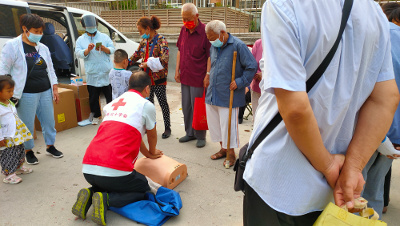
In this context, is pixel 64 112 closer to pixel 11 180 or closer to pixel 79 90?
pixel 79 90

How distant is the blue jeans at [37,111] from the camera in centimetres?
344

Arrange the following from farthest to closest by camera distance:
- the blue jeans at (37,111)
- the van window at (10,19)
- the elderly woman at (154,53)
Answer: the van window at (10,19), the elderly woman at (154,53), the blue jeans at (37,111)

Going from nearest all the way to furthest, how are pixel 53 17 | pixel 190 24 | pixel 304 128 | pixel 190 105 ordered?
pixel 304 128 < pixel 190 24 < pixel 190 105 < pixel 53 17

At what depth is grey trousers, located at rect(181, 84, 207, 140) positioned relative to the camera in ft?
13.3

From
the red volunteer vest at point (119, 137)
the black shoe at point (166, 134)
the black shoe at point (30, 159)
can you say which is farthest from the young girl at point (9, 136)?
the black shoe at point (166, 134)

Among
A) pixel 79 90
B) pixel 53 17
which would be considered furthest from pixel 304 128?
pixel 53 17

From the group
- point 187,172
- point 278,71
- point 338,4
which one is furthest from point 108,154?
point 338,4

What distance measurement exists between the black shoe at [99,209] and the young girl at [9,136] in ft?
4.18

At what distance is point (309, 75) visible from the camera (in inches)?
36.7

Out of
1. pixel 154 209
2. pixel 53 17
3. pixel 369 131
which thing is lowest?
pixel 154 209

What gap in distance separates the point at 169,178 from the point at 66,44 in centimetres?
546

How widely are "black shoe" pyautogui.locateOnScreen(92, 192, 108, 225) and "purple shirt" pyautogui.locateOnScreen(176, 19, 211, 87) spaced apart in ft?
6.89

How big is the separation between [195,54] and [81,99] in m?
2.50

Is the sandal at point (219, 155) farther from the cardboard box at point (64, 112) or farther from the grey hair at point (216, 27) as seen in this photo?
the cardboard box at point (64, 112)
